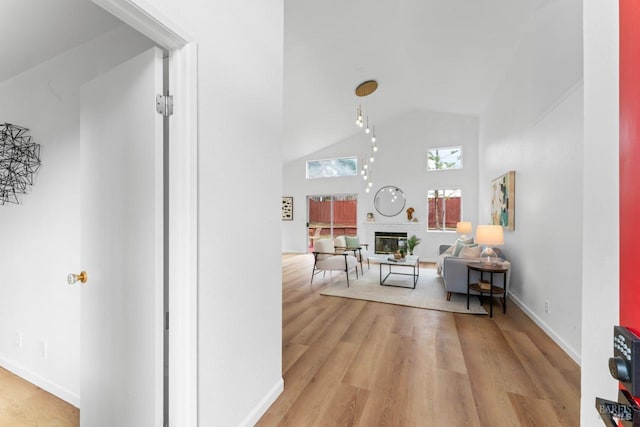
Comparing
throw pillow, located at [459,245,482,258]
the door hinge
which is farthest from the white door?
throw pillow, located at [459,245,482,258]

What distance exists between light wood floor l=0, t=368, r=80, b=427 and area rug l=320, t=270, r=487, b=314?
9.84 feet

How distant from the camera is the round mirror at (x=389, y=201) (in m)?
Result: 7.47

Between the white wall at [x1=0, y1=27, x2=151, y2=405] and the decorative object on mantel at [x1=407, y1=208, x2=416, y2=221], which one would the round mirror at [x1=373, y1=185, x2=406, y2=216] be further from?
the white wall at [x1=0, y1=27, x2=151, y2=405]

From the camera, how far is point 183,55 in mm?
1114

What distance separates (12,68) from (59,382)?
2.24 m

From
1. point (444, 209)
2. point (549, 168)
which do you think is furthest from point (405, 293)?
point (444, 209)

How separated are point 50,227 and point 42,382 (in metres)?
1.11

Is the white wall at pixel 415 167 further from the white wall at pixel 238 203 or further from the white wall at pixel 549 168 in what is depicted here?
the white wall at pixel 238 203

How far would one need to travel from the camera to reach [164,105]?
1.13 meters

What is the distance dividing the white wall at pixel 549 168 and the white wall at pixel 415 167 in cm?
266

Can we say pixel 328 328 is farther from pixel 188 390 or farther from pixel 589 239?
pixel 589 239

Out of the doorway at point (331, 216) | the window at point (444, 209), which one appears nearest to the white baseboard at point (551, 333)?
the window at point (444, 209)

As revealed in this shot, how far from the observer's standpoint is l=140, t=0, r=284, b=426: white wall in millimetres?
1203

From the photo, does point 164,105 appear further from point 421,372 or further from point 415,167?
point 415,167
